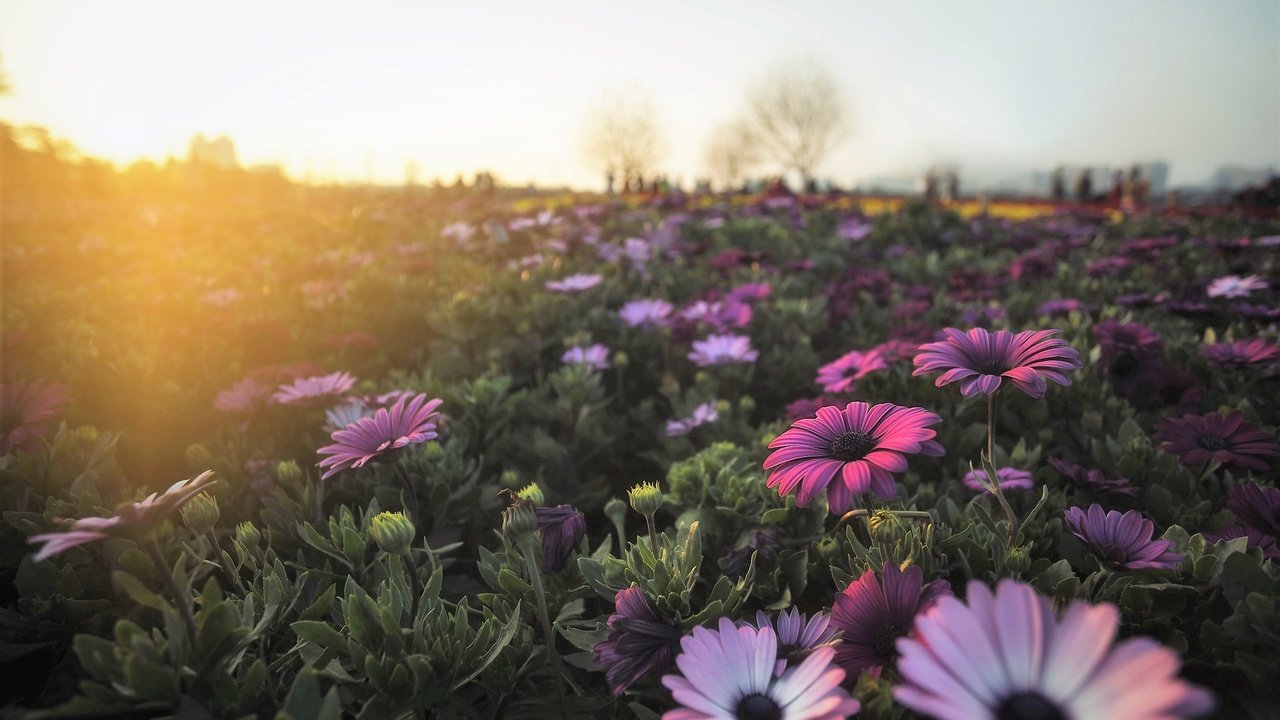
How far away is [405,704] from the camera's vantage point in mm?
821

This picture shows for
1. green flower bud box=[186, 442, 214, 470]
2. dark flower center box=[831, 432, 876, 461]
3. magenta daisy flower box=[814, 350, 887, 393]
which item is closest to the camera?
dark flower center box=[831, 432, 876, 461]

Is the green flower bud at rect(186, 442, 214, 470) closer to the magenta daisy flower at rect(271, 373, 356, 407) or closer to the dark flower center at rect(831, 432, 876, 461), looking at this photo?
the magenta daisy flower at rect(271, 373, 356, 407)

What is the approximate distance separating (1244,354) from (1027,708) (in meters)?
1.74

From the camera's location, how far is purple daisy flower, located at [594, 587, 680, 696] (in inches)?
32.4

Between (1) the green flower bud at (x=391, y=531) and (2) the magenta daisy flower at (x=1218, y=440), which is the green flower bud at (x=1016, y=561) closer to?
(2) the magenta daisy flower at (x=1218, y=440)

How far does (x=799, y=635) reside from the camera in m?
0.82

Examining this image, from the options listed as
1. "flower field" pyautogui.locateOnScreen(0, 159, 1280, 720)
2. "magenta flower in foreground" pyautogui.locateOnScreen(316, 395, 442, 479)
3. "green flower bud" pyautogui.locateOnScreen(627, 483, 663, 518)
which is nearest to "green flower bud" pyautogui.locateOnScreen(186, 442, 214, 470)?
"flower field" pyautogui.locateOnScreen(0, 159, 1280, 720)

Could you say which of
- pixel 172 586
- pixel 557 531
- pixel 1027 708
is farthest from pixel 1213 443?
pixel 172 586

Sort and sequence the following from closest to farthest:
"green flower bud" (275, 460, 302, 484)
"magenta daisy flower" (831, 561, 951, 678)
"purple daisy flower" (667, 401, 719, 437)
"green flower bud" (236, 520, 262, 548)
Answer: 1. "magenta daisy flower" (831, 561, 951, 678)
2. "green flower bud" (236, 520, 262, 548)
3. "green flower bud" (275, 460, 302, 484)
4. "purple daisy flower" (667, 401, 719, 437)

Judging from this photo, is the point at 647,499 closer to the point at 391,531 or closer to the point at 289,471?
the point at 391,531

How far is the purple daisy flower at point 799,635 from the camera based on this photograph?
772 mm

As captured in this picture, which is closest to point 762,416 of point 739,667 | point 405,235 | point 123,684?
point 739,667

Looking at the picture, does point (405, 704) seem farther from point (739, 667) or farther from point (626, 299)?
point (626, 299)

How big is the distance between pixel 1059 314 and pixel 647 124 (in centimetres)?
3360
